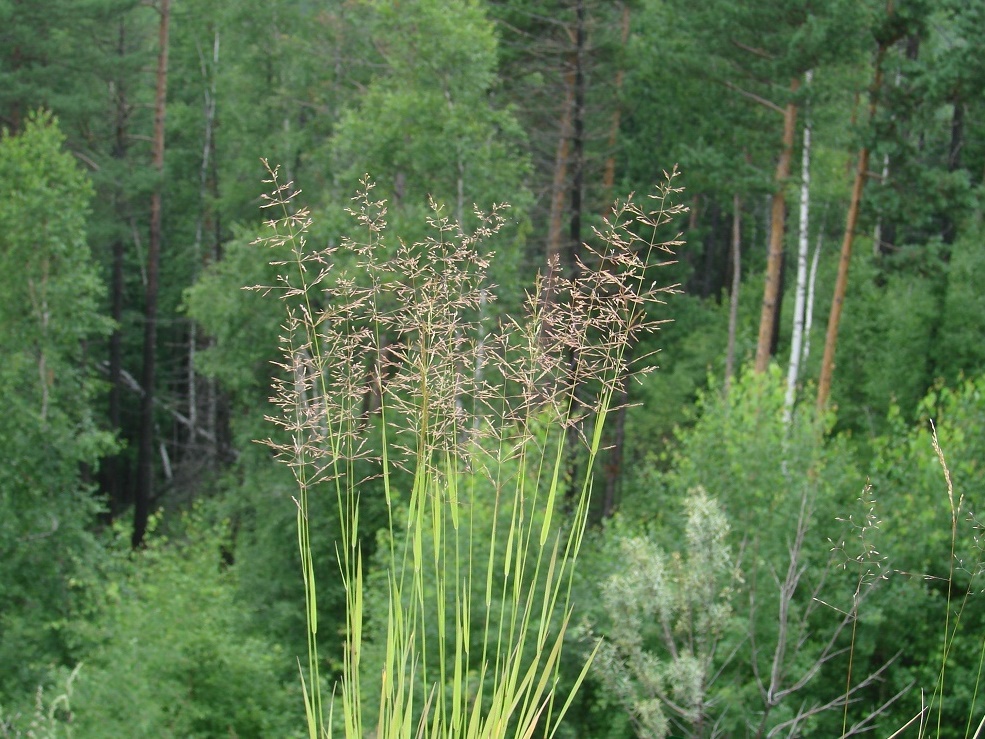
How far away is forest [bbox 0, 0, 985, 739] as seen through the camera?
595cm

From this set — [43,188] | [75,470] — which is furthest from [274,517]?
[43,188]

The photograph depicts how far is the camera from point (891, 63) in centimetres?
1251

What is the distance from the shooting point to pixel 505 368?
5.12 ft

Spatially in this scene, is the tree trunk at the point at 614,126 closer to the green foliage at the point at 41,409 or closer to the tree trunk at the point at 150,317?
the tree trunk at the point at 150,317

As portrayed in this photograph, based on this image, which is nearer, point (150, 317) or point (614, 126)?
point (150, 317)

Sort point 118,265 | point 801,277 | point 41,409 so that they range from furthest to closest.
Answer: point 118,265, point 801,277, point 41,409

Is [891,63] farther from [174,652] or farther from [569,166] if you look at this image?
[174,652]

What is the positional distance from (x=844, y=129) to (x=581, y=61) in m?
3.91

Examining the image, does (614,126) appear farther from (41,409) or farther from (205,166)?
(41,409)

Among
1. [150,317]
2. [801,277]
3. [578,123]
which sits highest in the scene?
[578,123]

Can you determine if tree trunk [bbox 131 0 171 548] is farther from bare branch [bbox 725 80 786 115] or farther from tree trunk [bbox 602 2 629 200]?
bare branch [bbox 725 80 786 115]

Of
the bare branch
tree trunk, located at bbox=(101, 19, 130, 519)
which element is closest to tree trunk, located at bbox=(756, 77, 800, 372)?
the bare branch

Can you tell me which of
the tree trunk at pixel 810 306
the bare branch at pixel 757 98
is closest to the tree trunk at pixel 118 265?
the bare branch at pixel 757 98

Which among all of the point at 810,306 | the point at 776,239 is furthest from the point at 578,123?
the point at 810,306
